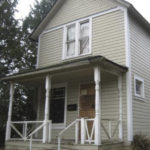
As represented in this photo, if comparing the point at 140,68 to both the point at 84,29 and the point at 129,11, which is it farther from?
the point at 84,29

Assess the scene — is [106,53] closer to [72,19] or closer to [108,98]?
[108,98]

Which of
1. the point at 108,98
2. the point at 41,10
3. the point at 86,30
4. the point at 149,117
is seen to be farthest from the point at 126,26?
the point at 41,10

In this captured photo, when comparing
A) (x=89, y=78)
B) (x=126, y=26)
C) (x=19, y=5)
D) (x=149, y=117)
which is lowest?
(x=149, y=117)

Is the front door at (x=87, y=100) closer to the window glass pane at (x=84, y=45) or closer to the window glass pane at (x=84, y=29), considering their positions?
the window glass pane at (x=84, y=45)

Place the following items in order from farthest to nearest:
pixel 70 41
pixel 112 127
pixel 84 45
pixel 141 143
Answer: pixel 70 41
pixel 84 45
pixel 112 127
pixel 141 143

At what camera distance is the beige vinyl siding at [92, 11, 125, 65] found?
32.2 feet

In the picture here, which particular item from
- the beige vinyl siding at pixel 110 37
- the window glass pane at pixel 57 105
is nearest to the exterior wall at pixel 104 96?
the window glass pane at pixel 57 105

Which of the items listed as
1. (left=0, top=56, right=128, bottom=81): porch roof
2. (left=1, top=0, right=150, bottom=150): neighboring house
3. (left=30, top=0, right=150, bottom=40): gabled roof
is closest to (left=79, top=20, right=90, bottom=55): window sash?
(left=1, top=0, right=150, bottom=150): neighboring house

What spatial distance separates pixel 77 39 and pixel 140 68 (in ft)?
10.6

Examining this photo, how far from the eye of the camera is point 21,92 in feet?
47.5

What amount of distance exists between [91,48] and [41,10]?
1068cm

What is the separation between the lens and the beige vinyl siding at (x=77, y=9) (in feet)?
35.9

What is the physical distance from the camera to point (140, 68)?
10.4 m

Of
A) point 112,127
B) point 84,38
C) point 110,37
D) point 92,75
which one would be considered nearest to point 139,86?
point 92,75
